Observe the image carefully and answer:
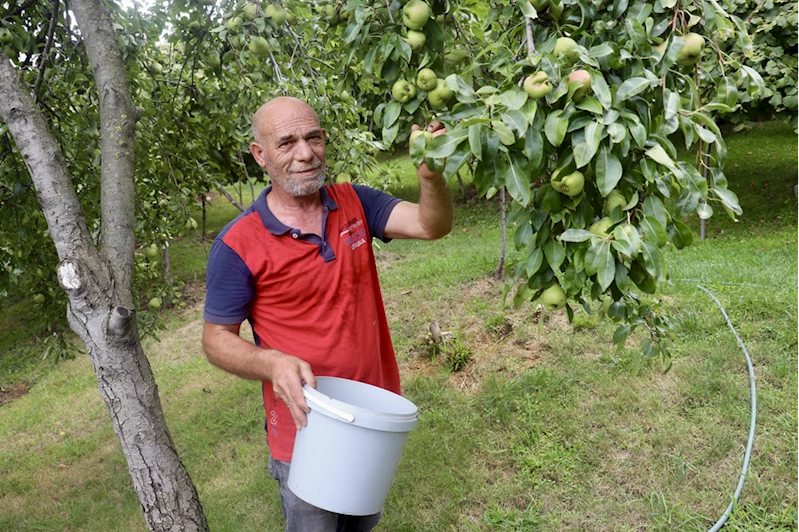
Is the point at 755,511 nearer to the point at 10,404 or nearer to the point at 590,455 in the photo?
the point at 590,455

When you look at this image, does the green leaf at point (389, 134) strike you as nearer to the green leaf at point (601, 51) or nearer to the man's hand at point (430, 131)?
the man's hand at point (430, 131)

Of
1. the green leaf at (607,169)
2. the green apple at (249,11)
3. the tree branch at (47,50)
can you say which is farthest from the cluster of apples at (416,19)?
the tree branch at (47,50)

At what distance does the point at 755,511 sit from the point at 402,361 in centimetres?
295

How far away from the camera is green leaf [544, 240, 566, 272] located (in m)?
1.50

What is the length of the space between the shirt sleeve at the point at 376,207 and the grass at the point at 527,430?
173 centimetres

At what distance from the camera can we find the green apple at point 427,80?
5.07ft

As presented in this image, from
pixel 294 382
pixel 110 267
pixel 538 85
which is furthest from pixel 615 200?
pixel 110 267

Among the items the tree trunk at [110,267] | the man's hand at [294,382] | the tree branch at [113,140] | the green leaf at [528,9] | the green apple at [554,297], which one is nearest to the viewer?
the green leaf at [528,9]

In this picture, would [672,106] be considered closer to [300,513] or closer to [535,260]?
[535,260]

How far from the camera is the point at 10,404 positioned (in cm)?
706

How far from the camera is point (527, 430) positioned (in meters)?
3.71

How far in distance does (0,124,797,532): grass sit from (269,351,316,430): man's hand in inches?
69.1

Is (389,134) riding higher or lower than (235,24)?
lower

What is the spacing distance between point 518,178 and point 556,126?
143 mm
